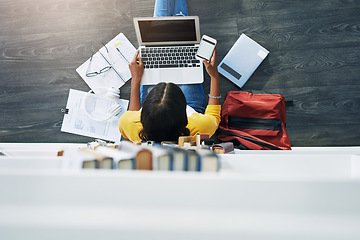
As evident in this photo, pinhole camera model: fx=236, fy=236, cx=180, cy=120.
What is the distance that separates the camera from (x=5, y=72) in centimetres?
161

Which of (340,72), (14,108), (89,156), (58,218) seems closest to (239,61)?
(340,72)

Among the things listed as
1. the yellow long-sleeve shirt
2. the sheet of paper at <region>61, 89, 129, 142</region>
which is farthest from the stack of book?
the sheet of paper at <region>61, 89, 129, 142</region>

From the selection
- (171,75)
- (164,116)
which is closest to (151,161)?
(164,116)

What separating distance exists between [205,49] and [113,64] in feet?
1.91

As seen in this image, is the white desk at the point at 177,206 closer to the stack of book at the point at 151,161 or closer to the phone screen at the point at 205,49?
the stack of book at the point at 151,161

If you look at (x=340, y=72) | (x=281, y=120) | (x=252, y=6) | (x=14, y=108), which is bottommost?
(x=281, y=120)

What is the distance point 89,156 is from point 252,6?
4.87 feet

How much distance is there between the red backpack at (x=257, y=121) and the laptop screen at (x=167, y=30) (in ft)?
1.47

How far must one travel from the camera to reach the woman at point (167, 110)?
94cm

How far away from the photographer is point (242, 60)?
147cm

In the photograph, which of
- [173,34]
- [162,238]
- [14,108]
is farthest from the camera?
[14,108]

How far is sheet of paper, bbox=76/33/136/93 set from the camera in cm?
147

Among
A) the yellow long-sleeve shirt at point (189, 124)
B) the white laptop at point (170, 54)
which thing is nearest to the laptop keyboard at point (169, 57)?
the white laptop at point (170, 54)

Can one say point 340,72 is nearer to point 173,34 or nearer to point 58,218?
point 173,34
